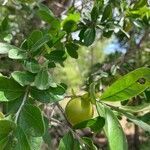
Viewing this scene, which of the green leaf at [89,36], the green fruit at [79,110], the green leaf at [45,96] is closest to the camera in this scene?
the green leaf at [45,96]

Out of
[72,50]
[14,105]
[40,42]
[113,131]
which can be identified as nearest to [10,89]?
[14,105]

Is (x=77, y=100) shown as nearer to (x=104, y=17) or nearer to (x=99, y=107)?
(x=99, y=107)

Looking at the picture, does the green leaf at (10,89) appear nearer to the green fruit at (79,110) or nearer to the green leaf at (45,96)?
the green leaf at (45,96)

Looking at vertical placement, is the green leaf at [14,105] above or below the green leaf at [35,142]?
above

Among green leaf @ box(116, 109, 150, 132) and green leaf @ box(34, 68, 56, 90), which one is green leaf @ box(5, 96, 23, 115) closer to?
green leaf @ box(34, 68, 56, 90)

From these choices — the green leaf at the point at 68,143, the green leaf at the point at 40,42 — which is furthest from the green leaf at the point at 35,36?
the green leaf at the point at 68,143

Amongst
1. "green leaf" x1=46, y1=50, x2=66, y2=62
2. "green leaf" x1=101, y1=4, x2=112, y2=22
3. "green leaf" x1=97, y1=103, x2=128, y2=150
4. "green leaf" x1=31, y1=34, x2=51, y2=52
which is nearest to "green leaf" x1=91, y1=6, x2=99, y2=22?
"green leaf" x1=101, y1=4, x2=112, y2=22

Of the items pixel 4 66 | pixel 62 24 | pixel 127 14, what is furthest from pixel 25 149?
pixel 4 66

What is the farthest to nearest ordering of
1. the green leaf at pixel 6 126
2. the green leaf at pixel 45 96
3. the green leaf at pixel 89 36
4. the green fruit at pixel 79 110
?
1. the green leaf at pixel 89 36
2. the green fruit at pixel 79 110
3. the green leaf at pixel 45 96
4. the green leaf at pixel 6 126
